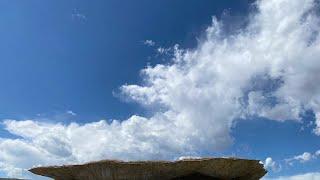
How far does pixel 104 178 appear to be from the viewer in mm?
17438

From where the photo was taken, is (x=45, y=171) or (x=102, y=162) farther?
(x=45, y=171)

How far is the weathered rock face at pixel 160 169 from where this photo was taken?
17047 mm

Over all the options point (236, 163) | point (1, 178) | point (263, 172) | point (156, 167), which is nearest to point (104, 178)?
point (156, 167)

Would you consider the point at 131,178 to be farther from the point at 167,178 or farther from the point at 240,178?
the point at 240,178

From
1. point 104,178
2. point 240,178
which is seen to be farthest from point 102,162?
point 240,178

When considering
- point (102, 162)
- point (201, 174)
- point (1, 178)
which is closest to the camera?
point (102, 162)

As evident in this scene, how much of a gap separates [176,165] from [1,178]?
1601 centimetres

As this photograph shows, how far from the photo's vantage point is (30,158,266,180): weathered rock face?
55.9 feet

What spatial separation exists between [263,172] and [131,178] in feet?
18.8

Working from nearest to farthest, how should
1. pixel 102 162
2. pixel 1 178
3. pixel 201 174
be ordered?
pixel 102 162 < pixel 201 174 < pixel 1 178

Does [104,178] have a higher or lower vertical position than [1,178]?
lower

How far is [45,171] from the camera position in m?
18.7

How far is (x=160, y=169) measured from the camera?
1720 cm

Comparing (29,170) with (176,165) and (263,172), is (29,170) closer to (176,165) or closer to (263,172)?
(176,165)
